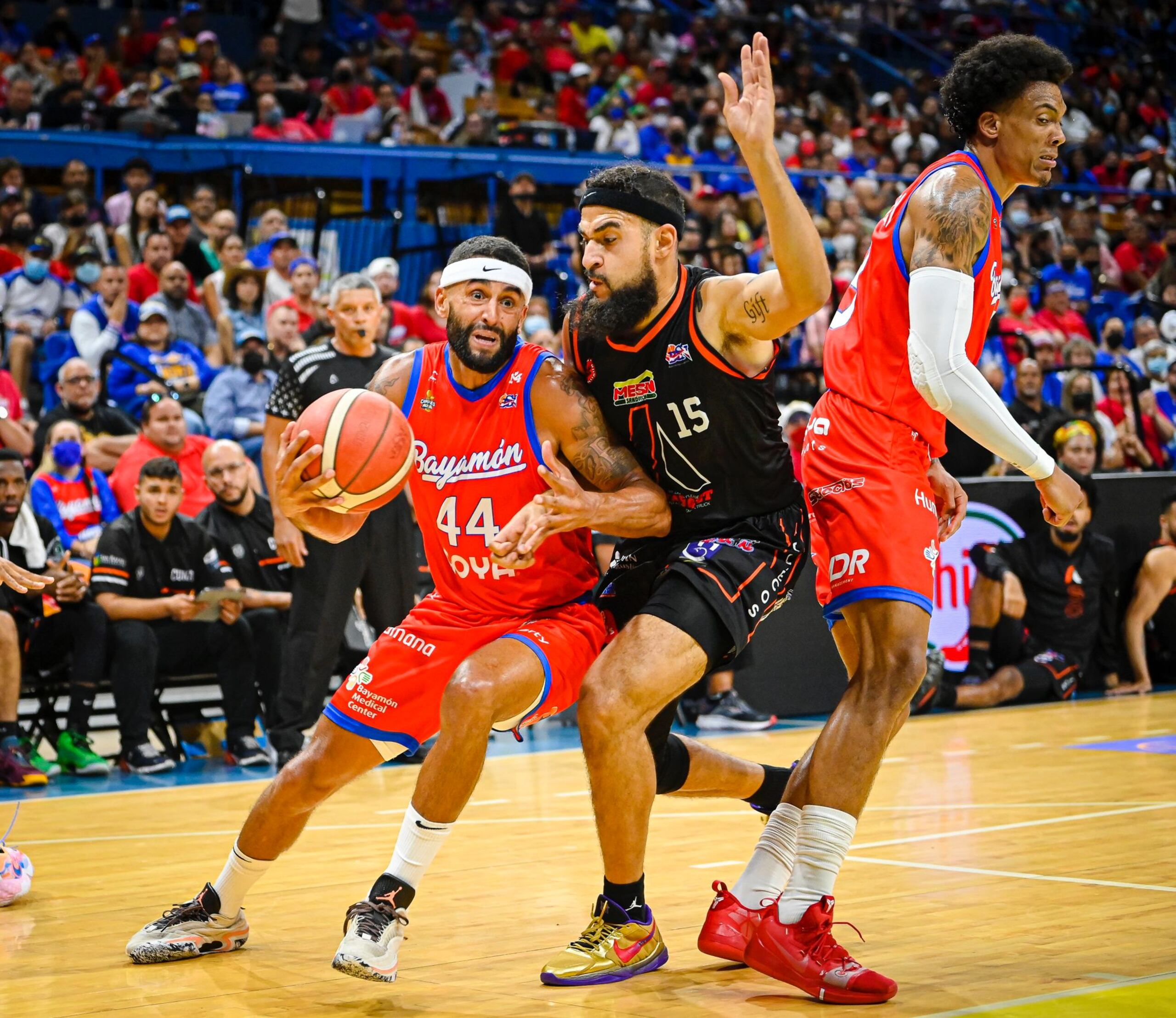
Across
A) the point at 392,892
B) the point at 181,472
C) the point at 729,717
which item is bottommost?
the point at 729,717

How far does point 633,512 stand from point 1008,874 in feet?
7.25

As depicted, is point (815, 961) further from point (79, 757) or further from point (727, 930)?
point (79, 757)

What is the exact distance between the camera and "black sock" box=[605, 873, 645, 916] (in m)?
4.06

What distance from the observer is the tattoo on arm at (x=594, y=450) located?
4301mm

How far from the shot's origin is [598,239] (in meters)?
4.33

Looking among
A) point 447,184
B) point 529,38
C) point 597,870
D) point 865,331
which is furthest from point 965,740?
point 529,38

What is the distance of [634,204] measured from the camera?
430 cm

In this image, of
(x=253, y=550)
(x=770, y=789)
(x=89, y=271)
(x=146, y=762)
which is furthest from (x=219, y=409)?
(x=770, y=789)

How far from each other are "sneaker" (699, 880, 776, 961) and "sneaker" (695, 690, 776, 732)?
5.41 metres

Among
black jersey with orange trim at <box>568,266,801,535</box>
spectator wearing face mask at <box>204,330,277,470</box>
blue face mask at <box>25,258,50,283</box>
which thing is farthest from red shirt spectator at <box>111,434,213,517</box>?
black jersey with orange trim at <box>568,266,801,535</box>

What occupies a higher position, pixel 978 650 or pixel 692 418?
pixel 692 418

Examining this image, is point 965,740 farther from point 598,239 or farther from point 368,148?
point 368,148

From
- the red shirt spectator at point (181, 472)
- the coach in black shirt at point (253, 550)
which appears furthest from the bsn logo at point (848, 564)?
the red shirt spectator at point (181, 472)

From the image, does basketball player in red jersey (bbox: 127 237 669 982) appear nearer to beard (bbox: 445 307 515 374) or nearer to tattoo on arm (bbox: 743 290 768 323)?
beard (bbox: 445 307 515 374)
